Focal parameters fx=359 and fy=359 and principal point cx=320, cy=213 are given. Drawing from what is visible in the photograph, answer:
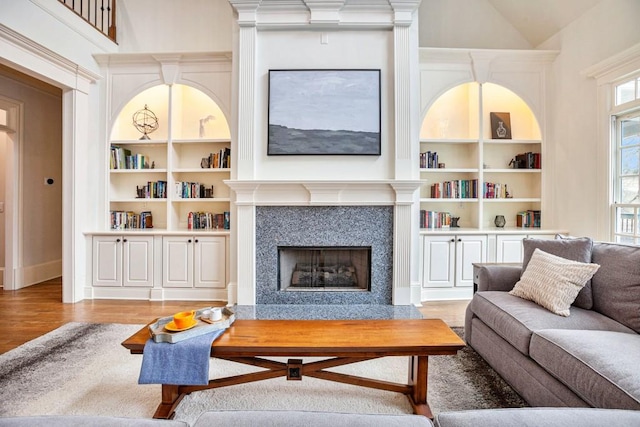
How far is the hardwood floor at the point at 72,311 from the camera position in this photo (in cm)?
311

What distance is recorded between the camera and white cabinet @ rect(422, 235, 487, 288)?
4.04 metres

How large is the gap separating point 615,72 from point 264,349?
4038 mm

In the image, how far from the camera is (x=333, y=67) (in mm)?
3752

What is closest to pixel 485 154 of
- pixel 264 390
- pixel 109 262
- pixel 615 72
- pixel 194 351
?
pixel 615 72

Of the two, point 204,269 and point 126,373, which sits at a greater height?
point 204,269

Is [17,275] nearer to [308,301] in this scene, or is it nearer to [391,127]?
[308,301]

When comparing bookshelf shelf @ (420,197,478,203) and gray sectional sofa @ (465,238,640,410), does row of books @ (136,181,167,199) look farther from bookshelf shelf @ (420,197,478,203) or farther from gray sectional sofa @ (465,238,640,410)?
gray sectional sofa @ (465,238,640,410)

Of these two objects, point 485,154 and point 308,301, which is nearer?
point 308,301

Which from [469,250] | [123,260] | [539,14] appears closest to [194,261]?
[123,260]

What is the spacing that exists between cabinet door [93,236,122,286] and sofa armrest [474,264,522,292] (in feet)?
12.3

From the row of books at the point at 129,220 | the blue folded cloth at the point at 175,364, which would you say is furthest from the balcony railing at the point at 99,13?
the blue folded cloth at the point at 175,364

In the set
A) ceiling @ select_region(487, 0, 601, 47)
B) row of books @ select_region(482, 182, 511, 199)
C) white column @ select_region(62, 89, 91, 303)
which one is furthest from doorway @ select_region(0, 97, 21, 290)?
ceiling @ select_region(487, 0, 601, 47)

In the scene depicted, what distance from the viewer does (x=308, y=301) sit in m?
3.73

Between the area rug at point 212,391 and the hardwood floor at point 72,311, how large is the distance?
64cm
